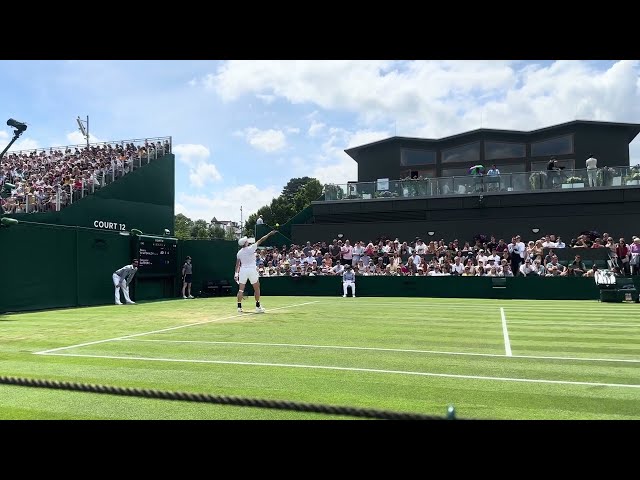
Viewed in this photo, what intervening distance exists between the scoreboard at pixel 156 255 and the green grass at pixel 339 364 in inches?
374

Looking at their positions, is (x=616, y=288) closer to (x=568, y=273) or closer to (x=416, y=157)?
(x=568, y=273)

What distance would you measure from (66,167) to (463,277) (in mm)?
24486

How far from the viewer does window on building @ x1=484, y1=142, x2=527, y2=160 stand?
3819 centimetres

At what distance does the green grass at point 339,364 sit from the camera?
550 cm

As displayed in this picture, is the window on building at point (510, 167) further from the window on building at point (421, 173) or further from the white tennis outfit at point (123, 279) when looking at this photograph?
the white tennis outfit at point (123, 279)

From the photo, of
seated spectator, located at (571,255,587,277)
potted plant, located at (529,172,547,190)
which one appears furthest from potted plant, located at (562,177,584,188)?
seated spectator, located at (571,255,587,277)

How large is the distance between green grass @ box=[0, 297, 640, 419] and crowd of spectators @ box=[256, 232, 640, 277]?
8742mm

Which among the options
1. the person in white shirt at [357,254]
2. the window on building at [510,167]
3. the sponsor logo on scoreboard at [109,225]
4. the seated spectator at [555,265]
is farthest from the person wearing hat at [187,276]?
the window on building at [510,167]

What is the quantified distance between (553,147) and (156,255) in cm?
2803

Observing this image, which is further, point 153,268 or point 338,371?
point 153,268

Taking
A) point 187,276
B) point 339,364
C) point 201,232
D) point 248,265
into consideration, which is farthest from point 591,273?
point 201,232
